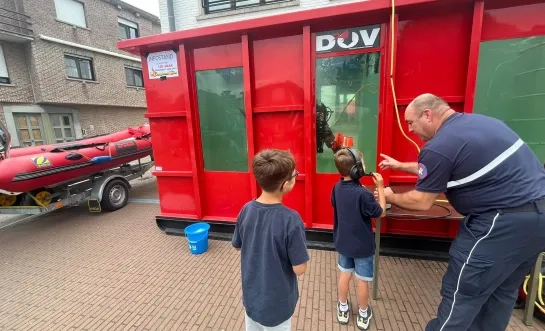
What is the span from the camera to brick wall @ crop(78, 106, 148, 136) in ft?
52.0

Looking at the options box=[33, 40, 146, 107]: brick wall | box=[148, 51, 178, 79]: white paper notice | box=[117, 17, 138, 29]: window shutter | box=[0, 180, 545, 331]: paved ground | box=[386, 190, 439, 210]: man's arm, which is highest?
box=[117, 17, 138, 29]: window shutter

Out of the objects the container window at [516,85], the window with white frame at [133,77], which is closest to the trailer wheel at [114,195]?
the container window at [516,85]

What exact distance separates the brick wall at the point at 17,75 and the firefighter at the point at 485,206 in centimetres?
1743

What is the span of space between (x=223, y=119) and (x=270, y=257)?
2742 millimetres

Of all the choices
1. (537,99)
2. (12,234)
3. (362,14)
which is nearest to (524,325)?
(537,99)

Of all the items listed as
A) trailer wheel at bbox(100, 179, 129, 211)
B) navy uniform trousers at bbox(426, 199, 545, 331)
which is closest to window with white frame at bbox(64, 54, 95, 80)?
trailer wheel at bbox(100, 179, 129, 211)

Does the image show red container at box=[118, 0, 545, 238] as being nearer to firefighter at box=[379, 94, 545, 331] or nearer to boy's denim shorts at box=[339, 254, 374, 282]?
boy's denim shorts at box=[339, 254, 374, 282]

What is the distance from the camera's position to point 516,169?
1.60 m

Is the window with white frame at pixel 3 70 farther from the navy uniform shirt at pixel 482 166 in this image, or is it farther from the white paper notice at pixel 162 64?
the navy uniform shirt at pixel 482 166

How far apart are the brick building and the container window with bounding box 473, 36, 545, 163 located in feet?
57.3

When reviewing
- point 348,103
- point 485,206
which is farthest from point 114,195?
point 485,206

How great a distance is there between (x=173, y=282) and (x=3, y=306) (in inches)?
72.8

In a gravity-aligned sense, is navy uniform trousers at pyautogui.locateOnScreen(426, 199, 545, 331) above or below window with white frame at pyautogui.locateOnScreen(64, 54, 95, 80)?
below

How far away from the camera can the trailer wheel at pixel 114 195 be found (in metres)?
5.74
